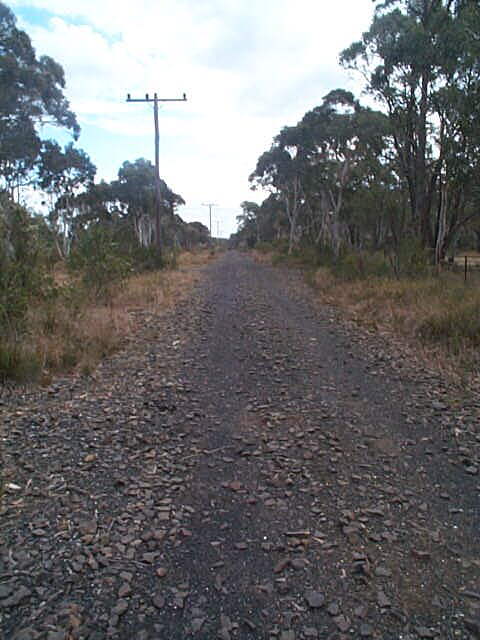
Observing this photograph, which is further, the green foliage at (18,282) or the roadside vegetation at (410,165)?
the roadside vegetation at (410,165)

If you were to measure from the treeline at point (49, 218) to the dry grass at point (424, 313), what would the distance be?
550cm

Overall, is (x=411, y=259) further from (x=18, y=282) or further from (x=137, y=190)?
(x=137, y=190)

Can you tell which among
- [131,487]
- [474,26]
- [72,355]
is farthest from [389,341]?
[474,26]

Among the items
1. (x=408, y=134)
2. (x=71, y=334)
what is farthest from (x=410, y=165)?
(x=71, y=334)

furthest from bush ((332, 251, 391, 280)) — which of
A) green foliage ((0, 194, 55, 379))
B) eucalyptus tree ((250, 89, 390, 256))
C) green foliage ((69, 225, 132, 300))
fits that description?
green foliage ((0, 194, 55, 379))

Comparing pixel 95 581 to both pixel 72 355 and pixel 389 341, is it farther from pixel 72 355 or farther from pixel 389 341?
pixel 389 341

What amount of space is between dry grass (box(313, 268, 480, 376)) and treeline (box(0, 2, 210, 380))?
5.50 meters

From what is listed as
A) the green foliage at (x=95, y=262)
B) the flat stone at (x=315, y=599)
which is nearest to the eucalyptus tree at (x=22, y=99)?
the green foliage at (x=95, y=262)

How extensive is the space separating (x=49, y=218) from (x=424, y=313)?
25079 millimetres

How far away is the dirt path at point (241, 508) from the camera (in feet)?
6.85

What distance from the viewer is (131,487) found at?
10.4 feet

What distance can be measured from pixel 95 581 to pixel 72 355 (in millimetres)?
4152

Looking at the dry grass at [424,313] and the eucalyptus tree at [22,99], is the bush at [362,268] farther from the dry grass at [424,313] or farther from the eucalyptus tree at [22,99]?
the eucalyptus tree at [22,99]

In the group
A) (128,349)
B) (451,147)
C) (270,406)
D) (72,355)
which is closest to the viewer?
(270,406)
